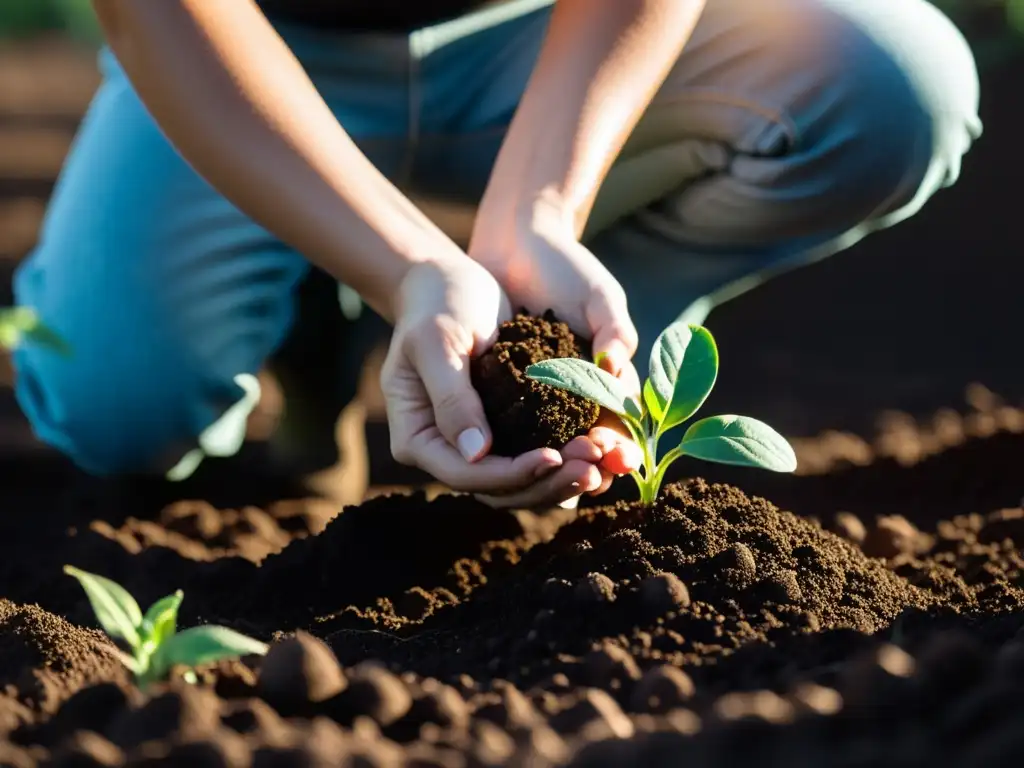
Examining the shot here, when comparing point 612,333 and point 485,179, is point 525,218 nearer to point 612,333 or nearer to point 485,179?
point 612,333

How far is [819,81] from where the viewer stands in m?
1.94

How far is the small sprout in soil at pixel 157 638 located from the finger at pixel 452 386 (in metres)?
0.41

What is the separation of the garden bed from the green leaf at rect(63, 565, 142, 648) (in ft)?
0.15

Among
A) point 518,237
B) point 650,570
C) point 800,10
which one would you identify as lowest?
point 650,570

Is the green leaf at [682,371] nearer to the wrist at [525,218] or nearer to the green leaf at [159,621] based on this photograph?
the wrist at [525,218]

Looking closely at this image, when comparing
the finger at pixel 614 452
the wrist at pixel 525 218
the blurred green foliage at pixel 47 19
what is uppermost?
the wrist at pixel 525 218

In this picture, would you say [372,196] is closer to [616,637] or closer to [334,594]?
[334,594]

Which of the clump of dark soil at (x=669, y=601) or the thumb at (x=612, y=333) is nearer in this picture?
the clump of dark soil at (x=669, y=601)

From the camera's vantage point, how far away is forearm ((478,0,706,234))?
164 cm

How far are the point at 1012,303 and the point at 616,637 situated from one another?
2.61m

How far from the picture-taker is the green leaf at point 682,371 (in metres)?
1.35

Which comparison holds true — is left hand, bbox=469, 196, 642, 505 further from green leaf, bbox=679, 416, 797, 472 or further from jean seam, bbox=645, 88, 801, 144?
jean seam, bbox=645, 88, 801, 144

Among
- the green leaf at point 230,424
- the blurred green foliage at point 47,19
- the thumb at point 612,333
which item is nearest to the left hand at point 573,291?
the thumb at point 612,333

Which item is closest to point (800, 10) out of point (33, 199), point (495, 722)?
point (495, 722)
